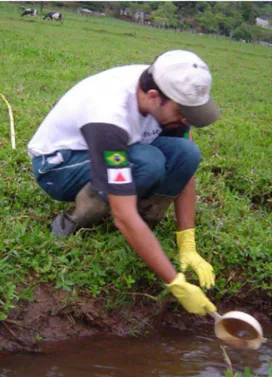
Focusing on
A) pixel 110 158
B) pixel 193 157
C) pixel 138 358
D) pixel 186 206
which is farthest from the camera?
pixel 186 206

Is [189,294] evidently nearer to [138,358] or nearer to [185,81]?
[138,358]

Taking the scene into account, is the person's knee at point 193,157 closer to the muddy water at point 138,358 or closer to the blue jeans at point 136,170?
the blue jeans at point 136,170

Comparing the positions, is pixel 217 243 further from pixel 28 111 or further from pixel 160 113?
pixel 28 111

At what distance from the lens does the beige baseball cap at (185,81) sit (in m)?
2.47

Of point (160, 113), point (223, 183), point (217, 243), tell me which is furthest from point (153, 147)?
point (223, 183)

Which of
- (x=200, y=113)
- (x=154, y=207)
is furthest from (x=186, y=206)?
(x=200, y=113)

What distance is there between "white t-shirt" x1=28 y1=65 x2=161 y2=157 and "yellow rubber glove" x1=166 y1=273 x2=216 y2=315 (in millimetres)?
600

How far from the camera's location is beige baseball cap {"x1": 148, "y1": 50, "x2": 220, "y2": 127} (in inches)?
97.3

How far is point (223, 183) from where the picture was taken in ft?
13.1

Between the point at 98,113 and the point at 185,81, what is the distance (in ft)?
1.16

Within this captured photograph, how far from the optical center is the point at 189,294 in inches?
99.2

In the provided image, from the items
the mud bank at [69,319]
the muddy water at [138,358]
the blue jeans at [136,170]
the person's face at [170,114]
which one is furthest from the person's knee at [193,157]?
the muddy water at [138,358]

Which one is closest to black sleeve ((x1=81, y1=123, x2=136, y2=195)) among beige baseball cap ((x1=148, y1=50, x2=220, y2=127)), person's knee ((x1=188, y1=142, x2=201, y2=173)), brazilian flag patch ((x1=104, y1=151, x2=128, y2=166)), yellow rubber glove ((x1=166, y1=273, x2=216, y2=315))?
brazilian flag patch ((x1=104, y1=151, x2=128, y2=166))

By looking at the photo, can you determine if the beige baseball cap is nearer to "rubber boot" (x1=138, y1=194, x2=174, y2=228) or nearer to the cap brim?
the cap brim
